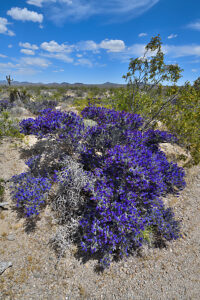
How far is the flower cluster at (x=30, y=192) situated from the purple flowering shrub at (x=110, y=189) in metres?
0.48

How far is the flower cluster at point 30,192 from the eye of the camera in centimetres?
411

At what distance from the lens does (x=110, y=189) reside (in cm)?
401

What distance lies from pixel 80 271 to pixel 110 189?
6.96 feet

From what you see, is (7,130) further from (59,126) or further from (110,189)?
(110,189)

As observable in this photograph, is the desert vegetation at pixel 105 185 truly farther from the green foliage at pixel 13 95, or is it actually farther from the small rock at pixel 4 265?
the green foliage at pixel 13 95

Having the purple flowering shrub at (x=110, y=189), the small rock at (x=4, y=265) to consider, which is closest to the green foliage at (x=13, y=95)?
the purple flowering shrub at (x=110, y=189)

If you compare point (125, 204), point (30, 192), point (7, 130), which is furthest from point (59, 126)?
point (7, 130)

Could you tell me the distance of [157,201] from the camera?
473 cm

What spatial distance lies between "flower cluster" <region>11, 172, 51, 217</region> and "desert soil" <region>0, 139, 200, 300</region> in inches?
26.8

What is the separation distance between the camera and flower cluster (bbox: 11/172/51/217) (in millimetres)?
4109

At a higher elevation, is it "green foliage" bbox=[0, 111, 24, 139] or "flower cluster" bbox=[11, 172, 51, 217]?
"green foliage" bbox=[0, 111, 24, 139]

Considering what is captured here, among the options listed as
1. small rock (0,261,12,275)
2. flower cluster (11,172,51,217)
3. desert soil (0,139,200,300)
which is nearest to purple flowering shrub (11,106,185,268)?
desert soil (0,139,200,300)

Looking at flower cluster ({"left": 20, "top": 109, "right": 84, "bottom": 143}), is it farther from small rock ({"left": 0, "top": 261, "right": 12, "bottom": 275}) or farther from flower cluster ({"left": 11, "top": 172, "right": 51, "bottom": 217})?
small rock ({"left": 0, "top": 261, "right": 12, "bottom": 275})

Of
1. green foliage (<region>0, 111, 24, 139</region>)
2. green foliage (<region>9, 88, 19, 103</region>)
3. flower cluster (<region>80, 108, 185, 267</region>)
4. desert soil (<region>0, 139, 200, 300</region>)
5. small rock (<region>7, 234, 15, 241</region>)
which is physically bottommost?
desert soil (<region>0, 139, 200, 300</region>)
